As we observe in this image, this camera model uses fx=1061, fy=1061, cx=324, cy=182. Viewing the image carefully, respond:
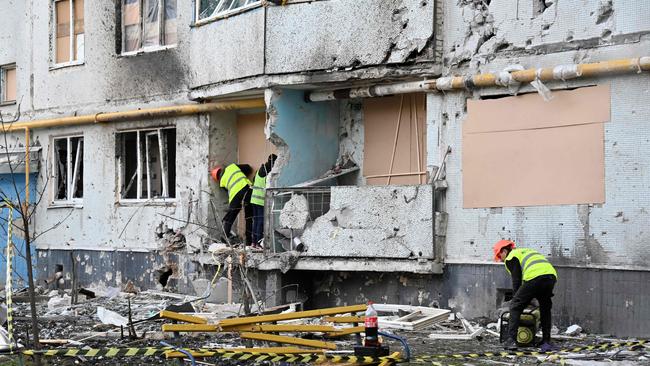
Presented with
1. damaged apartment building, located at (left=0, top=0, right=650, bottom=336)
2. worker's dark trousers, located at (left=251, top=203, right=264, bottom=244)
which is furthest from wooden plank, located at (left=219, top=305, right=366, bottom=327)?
worker's dark trousers, located at (left=251, top=203, right=264, bottom=244)

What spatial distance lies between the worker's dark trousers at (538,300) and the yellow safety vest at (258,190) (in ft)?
20.9

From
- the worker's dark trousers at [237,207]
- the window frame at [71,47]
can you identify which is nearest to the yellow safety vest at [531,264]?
the worker's dark trousers at [237,207]

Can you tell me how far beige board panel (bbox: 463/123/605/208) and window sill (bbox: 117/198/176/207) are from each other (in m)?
6.59

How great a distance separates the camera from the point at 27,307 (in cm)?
1841

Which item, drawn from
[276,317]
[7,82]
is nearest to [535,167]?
[276,317]

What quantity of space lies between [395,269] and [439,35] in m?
3.52

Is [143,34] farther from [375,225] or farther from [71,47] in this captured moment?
[375,225]

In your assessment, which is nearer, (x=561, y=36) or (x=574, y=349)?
(x=574, y=349)

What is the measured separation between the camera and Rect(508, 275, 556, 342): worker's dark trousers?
12266 mm

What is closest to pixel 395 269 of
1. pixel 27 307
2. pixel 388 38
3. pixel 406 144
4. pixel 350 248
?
pixel 350 248

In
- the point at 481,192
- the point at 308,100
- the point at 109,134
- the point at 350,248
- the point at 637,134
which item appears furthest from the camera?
the point at 109,134

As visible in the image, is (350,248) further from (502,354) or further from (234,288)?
(502,354)

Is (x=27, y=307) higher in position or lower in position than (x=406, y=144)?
lower

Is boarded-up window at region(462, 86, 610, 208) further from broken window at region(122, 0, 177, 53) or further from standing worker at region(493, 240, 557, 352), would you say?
broken window at region(122, 0, 177, 53)
